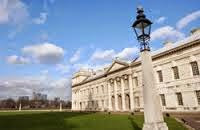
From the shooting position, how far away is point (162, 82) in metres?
32.2

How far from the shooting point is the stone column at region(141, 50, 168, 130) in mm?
7410

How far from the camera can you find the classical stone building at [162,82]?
27.4m

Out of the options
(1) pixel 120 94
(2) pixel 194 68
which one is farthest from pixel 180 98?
(1) pixel 120 94

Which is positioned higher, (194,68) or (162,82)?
(194,68)

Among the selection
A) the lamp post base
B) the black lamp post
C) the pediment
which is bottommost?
the lamp post base

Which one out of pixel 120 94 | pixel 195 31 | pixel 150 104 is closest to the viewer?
pixel 150 104

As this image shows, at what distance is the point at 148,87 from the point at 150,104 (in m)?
0.68

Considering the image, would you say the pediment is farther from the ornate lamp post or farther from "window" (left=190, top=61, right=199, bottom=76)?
the ornate lamp post

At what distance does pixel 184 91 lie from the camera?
2845 cm

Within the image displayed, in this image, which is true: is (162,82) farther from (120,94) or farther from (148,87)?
(148,87)

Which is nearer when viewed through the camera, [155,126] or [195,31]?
[155,126]

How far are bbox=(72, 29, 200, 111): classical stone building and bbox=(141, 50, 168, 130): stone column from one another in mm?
21771

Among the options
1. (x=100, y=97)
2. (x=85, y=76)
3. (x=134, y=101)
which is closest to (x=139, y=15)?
(x=134, y=101)

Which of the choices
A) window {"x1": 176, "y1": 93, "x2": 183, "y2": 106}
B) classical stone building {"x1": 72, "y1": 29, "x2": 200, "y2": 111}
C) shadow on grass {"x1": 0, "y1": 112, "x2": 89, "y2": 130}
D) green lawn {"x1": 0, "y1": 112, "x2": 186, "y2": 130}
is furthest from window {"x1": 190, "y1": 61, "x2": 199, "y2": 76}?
shadow on grass {"x1": 0, "y1": 112, "x2": 89, "y2": 130}
